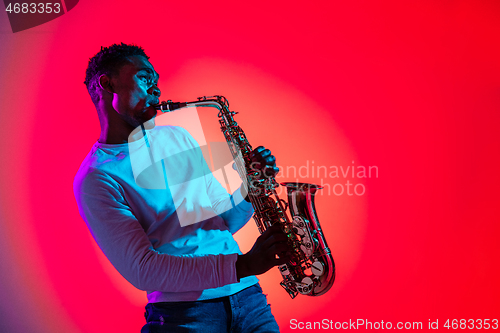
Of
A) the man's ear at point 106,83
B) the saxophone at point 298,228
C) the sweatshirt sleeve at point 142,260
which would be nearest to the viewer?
the sweatshirt sleeve at point 142,260

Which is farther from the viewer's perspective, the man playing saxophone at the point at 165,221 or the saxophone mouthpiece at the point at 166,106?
the saxophone mouthpiece at the point at 166,106

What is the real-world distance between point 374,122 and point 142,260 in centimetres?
226

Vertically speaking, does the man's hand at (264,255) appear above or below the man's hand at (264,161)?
below

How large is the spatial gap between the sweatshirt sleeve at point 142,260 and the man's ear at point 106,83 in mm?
639

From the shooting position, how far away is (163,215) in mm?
1723

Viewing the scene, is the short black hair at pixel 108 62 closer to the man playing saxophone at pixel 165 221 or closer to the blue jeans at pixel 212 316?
the man playing saxophone at pixel 165 221

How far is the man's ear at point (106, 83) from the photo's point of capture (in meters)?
1.87

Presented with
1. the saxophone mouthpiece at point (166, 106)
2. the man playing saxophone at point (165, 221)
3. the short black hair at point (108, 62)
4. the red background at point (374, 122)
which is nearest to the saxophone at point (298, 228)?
the saxophone mouthpiece at point (166, 106)

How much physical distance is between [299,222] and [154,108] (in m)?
1.02

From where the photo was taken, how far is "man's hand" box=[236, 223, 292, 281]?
1475 millimetres

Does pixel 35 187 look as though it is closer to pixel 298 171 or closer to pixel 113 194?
pixel 113 194

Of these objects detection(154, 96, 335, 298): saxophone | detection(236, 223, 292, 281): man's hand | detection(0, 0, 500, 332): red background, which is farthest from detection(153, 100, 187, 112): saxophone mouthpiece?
detection(236, 223, 292, 281): man's hand

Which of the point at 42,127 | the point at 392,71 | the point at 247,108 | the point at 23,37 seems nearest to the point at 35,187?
the point at 42,127

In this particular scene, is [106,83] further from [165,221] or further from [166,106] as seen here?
[165,221]
